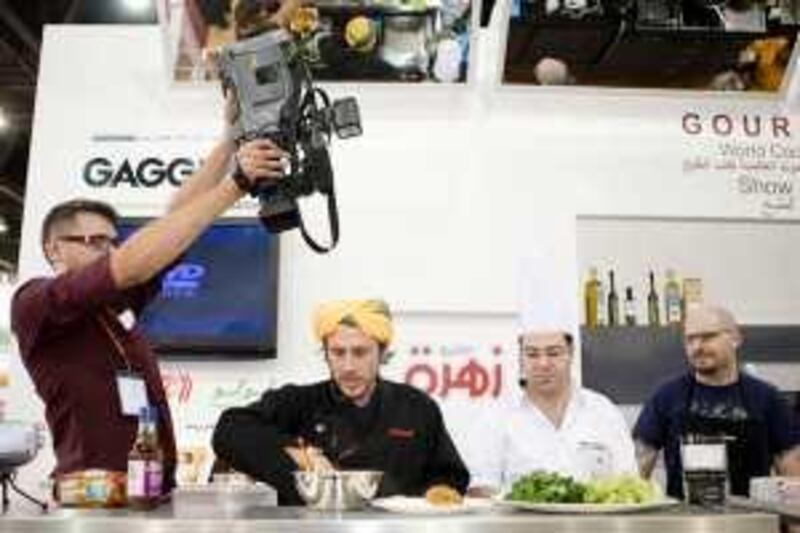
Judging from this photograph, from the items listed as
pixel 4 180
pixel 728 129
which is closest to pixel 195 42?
pixel 728 129

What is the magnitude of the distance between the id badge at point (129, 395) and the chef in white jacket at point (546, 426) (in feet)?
3.91

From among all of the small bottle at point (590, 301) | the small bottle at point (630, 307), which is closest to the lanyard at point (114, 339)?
the small bottle at point (590, 301)

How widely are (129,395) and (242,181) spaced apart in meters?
0.67

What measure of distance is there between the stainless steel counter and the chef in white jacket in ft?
5.07

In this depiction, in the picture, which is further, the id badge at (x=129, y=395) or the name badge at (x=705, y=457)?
the id badge at (x=129, y=395)

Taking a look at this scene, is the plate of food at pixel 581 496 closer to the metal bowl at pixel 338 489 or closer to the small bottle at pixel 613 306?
the metal bowl at pixel 338 489

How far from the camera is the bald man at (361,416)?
2.36 metres

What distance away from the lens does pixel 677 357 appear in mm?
4172

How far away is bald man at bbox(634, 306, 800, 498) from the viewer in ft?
10.9

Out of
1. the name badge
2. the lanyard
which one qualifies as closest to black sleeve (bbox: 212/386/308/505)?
the lanyard

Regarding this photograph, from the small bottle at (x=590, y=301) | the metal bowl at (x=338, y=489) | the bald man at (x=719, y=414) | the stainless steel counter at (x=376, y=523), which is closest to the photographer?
the stainless steel counter at (x=376, y=523)

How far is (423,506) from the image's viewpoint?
1611 millimetres

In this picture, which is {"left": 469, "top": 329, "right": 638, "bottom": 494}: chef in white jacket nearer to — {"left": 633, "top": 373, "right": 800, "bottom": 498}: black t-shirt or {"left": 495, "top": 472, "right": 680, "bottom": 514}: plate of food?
{"left": 633, "top": 373, "right": 800, "bottom": 498}: black t-shirt

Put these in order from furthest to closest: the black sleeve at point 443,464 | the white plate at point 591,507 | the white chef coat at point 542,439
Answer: the white chef coat at point 542,439 < the black sleeve at point 443,464 < the white plate at point 591,507
